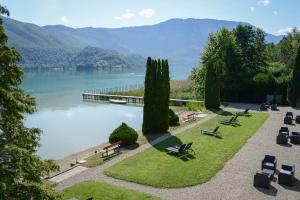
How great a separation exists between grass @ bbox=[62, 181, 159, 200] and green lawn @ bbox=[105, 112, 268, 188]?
112 cm

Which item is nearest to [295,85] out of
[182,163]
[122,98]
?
[182,163]

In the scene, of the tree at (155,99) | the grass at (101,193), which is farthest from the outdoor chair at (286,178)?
the tree at (155,99)

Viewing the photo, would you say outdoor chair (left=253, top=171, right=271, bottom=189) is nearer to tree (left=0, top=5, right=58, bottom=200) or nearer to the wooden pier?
tree (left=0, top=5, right=58, bottom=200)

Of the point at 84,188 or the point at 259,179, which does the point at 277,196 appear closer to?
the point at 259,179

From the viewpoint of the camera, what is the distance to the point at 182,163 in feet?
53.4

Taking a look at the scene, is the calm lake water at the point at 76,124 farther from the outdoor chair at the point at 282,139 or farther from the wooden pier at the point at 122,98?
the outdoor chair at the point at 282,139

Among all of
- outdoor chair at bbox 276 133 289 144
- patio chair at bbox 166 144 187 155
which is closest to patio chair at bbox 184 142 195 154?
patio chair at bbox 166 144 187 155

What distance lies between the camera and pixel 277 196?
12477mm

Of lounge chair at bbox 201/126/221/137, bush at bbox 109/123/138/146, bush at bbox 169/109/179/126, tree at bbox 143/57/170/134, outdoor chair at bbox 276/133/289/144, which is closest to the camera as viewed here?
bush at bbox 109/123/138/146

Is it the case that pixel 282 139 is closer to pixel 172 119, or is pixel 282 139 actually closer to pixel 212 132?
pixel 212 132

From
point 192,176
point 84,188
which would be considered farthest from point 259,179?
point 84,188

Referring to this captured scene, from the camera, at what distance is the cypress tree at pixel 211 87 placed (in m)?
34.8

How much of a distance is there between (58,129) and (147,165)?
1508 cm

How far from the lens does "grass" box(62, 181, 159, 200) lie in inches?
482
